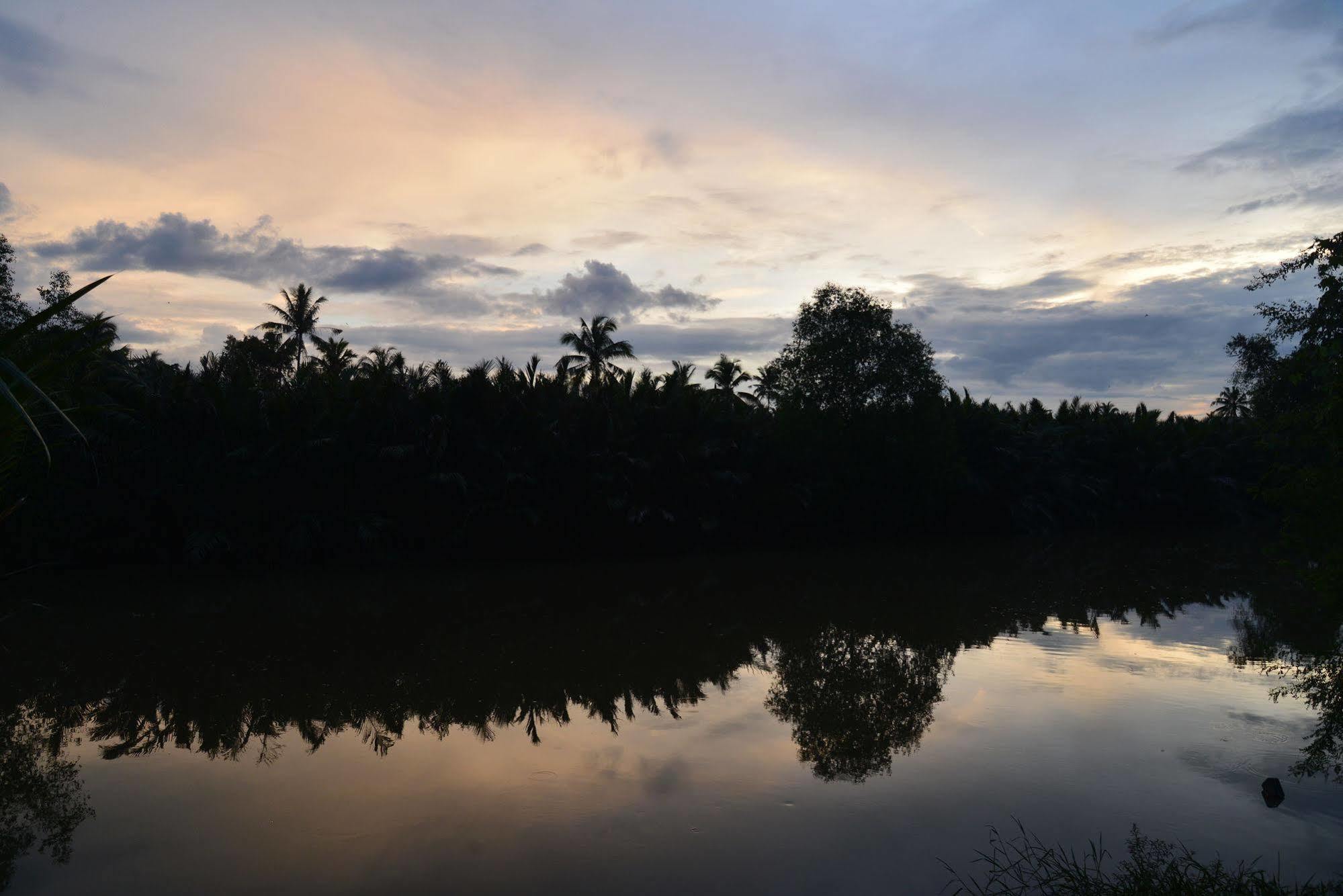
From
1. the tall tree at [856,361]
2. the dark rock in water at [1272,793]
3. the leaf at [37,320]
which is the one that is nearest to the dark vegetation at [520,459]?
the tall tree at [856,361]

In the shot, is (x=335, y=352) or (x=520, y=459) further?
(x=335, y=352)

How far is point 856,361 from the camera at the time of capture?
88.4ft

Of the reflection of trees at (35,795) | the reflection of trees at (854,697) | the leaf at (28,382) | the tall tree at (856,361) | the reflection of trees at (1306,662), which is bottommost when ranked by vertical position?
the reflection of trees at (35,795)

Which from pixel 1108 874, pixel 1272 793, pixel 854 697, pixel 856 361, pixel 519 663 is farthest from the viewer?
pixel 856 361

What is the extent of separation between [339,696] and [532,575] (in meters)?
9.55

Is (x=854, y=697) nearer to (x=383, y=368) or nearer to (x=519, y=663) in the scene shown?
(x=519, y=663)

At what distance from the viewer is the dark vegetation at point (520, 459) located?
61.1 ft

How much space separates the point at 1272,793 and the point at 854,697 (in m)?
3.99

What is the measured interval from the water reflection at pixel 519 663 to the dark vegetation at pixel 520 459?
317 centimetres

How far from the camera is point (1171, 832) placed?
529 centimetres

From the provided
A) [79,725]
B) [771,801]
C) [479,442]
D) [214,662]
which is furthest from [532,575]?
[771,801]

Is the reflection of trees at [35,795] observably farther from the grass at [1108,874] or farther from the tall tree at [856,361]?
the tall tree at [856,361]

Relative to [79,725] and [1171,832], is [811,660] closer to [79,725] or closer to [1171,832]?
[1171,832]

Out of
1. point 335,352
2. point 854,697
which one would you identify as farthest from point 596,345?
point 854,697
